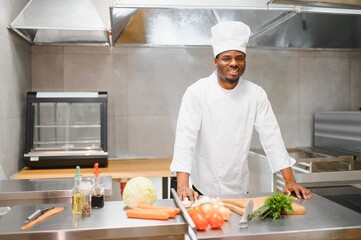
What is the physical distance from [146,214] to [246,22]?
5.38ft

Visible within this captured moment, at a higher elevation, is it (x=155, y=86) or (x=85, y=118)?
(x=155, y=86)

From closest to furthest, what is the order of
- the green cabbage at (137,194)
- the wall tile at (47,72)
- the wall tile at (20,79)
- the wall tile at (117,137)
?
the green cabbage at (137,194)
the wall tile at (20,79)
the wall tile at (47,72)
the wall tile at (117,137)

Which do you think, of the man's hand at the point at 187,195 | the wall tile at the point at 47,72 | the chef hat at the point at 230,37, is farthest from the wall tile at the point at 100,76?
the man's hand at the point at 187,195

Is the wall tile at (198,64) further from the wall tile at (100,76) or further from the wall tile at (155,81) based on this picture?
the wall tile at (100,76)

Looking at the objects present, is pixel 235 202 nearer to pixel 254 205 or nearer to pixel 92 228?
pixel 254 205

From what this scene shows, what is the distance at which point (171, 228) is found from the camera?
1208 millimetres

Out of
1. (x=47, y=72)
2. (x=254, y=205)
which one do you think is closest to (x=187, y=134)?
(x=254, y=205)

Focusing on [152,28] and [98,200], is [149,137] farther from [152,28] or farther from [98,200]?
[98,200]

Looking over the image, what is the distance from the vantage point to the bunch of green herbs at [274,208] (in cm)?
126

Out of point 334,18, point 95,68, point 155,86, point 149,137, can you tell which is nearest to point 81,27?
→ point 95,68

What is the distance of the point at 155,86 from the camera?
317 cm

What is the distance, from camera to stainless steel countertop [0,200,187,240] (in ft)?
3.79

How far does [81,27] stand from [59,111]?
2.43 ft

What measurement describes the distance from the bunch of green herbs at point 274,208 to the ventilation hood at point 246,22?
767 mm
